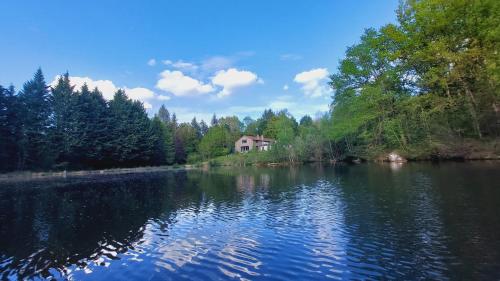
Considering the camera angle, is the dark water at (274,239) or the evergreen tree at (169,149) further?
the evergreen tree at (169,149)

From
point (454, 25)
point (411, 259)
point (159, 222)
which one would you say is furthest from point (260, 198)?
point (454, 25)

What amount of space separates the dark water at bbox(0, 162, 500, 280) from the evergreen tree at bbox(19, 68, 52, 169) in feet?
138

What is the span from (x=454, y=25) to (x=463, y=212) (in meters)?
32.7

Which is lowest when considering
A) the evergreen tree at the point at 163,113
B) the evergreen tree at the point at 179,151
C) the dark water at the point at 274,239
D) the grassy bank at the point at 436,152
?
the dark water at the point at 274,239

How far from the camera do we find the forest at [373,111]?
3434cm

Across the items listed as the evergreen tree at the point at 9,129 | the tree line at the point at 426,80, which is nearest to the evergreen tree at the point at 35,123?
the evergreen tree at the point at 9,129

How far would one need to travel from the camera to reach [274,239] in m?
10.1

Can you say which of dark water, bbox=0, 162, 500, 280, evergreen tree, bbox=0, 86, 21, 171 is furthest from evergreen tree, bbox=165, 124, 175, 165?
dark water, bbox=0, 162, 500, 280

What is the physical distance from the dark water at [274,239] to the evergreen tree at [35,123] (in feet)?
138

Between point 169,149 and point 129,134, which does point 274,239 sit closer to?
point 129,134

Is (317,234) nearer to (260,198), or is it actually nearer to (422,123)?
(260,198)

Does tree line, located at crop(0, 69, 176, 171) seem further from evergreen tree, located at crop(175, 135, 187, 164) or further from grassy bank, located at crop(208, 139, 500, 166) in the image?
grassy bank, located at crop(208, 139, 500, 166)

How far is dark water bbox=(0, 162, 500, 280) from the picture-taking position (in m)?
7.36

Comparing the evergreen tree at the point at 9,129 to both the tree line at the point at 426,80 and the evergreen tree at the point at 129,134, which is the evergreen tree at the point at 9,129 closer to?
the evergreen tree at the point at 129,134
